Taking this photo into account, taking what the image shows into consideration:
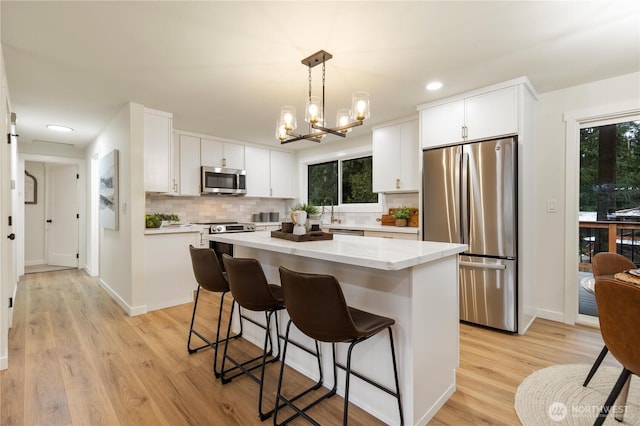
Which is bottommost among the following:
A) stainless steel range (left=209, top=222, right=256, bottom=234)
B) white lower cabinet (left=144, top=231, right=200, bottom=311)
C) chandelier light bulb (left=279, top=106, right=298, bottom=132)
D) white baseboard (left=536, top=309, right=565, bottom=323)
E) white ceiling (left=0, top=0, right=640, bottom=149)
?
white baseboard (left=536, top=309, right=565, bottom=323)

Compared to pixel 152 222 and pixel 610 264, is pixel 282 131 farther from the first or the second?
pixel 610 264

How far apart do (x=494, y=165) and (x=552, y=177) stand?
79 cm

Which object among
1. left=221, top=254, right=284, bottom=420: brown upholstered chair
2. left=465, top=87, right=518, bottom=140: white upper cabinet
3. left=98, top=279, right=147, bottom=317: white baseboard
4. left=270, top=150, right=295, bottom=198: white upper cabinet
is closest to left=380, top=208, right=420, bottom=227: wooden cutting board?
left=465, top=87, right=518, bottom=140: white upper cabinet

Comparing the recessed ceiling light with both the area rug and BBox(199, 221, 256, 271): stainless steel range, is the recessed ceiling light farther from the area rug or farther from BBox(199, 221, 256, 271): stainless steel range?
the area rug

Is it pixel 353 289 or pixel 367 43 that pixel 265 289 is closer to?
pixel 353 289

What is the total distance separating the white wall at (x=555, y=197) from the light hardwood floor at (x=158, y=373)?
0.27 metres

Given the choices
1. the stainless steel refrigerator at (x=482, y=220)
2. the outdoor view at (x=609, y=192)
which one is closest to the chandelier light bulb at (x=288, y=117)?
the stainless steel refrigerator at (x=482, y=220)

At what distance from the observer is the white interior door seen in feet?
19.7

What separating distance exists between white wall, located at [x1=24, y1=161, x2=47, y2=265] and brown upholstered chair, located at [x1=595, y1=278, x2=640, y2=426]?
27.4ft

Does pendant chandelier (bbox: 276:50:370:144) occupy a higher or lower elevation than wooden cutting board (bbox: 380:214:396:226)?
higher

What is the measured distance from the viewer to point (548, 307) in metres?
3.20

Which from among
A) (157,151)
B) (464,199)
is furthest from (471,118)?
(157,151)

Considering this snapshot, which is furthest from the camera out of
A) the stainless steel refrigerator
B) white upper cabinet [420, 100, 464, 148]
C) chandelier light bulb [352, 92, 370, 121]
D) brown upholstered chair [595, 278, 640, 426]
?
white upper cabinet [420, 100, 464, 148]

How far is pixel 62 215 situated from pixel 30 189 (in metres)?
0.85
